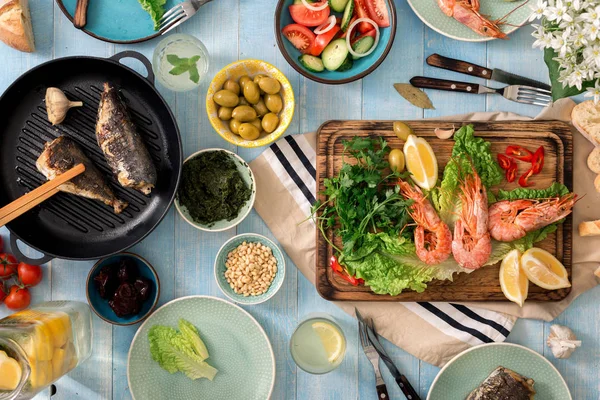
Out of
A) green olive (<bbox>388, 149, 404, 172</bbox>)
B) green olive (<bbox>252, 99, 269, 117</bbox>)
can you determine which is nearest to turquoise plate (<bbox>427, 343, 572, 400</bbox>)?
green olive (<bbox>388, 149, 404, 172</bbox>)

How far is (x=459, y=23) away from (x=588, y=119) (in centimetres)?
75

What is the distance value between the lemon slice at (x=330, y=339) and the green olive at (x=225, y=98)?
108 centimetres

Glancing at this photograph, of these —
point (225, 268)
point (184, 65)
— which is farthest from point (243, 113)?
point (225, 268)

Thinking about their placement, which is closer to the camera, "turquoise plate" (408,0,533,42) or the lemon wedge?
the lemon wedge

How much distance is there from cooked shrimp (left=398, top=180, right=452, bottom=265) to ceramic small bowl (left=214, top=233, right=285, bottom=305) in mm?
636

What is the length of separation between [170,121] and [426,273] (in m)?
1.33

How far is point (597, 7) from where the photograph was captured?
1731 mm

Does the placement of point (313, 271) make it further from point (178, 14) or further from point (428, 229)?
point (178, 14)

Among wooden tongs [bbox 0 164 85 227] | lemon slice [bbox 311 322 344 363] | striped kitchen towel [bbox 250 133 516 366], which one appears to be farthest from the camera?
striped kitchen towel [bbox 250 133 516 366]

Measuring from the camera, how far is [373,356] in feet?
8.55

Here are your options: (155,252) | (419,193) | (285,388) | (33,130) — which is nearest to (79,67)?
(33,130)

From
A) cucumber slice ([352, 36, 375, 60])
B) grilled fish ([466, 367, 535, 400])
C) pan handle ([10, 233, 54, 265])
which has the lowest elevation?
grilled fish ([466, 367, 535, 400])

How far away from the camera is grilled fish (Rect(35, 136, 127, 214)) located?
229cm

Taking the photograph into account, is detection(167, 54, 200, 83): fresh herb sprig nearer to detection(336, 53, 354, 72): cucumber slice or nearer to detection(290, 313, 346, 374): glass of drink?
detection(336, 53, 354, 72): cucumber slice
